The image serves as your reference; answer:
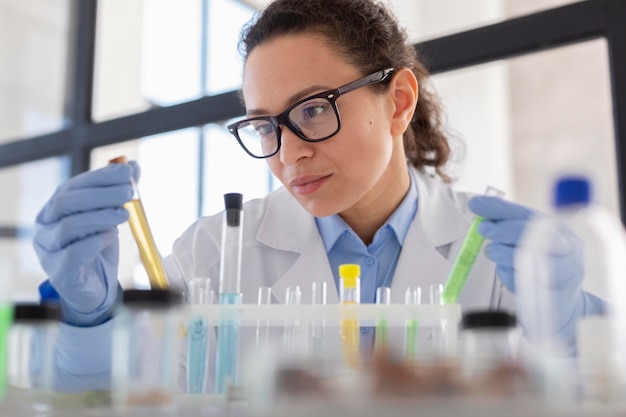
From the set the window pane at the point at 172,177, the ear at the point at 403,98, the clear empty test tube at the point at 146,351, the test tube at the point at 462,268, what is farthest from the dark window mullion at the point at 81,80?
the clear empty test tube at the point at 146,351

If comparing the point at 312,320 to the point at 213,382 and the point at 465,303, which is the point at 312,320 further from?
the point at 465,303

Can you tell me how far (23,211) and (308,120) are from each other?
333 centimetres

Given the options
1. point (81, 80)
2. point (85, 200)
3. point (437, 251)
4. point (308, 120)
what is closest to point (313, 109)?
point (308, 120)

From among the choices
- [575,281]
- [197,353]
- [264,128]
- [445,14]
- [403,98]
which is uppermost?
[445,14]

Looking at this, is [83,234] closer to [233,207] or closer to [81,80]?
[233,207]

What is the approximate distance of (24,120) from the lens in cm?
447

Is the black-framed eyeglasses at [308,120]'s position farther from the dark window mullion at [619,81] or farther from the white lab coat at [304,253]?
the dark window mullion at [619,81]

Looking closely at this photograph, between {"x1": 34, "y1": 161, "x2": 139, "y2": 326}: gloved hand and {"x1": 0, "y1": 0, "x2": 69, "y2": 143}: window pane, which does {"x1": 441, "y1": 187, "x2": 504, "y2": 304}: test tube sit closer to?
{"x1": 34, "y1": 161, "x2": 139, "y2": 326}: gloved hand

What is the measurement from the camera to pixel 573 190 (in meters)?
0.75

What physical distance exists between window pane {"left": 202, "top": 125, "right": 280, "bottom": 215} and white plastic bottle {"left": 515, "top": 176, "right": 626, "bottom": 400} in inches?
167

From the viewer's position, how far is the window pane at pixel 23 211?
436 cm

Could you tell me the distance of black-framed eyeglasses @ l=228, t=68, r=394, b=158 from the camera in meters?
1.64

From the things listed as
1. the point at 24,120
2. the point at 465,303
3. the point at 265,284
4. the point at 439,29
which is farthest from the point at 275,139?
the point at 439,29

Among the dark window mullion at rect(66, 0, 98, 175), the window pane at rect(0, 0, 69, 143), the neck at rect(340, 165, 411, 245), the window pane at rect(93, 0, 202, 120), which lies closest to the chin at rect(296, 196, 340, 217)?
the neck at rect(340, 165, 411, 245)
